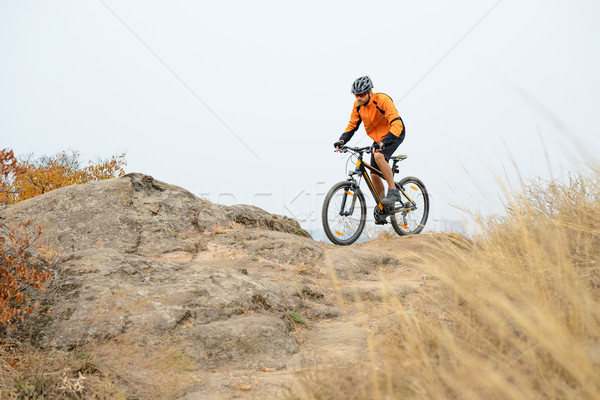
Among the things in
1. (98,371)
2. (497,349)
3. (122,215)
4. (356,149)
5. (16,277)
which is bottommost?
(98,371)

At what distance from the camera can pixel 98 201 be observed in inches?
268

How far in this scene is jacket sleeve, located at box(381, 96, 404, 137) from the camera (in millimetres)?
7484

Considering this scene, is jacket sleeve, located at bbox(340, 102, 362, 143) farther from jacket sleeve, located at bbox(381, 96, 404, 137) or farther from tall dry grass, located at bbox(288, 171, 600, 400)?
tall dry grass, located at bbox(288, 171, 600, 400)

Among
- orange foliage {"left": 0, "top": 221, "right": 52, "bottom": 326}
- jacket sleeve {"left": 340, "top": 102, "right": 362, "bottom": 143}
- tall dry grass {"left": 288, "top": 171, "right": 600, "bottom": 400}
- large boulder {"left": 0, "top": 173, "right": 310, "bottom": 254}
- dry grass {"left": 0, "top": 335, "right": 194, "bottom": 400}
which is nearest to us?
tall dry grass {"left": 288, "top": 171, "right": 600, "bottom": 400}

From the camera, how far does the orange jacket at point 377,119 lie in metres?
7.53

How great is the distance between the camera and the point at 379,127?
786 cm

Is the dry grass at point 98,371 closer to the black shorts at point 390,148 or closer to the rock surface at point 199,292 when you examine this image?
the rock surface at point 199,292

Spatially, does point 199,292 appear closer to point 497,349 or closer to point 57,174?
point 497,349

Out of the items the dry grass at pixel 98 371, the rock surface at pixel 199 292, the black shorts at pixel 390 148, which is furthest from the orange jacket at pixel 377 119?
the dry grass at pixel 98 371

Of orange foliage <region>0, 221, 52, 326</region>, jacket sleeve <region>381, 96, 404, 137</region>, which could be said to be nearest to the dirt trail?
orange foliage <region>0, 221, 52, 326</region>

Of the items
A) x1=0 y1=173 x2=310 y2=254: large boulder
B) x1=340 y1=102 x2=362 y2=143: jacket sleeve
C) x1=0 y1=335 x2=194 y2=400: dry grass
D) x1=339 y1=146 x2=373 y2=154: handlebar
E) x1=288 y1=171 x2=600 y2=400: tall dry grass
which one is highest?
x1=340 y1=102 x2=362 y2=143: jacket sleeve

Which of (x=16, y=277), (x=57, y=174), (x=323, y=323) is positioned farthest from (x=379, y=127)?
(x=57, y=174)

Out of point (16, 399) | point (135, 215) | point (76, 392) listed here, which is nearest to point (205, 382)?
point (76, 392)

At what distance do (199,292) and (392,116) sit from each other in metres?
4.99
